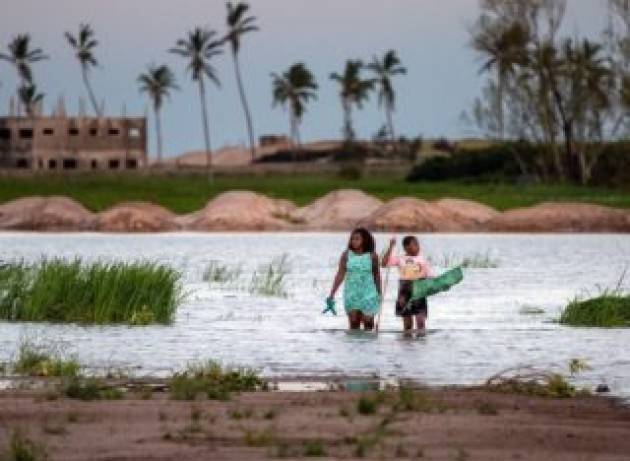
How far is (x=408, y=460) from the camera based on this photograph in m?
11.6

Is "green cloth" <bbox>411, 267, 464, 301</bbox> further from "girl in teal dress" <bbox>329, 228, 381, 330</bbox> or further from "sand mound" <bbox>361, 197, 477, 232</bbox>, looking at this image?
"sand mound" <bbox>361, 197, 477, 232</bbox>

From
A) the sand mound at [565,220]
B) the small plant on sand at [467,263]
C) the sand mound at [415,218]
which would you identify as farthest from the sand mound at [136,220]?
the small plant on sand at [467,263]

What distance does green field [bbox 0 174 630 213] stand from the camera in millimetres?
86219

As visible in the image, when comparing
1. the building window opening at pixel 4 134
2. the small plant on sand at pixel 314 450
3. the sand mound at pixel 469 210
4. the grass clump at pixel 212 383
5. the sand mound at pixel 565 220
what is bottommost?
the small plant on sand at pixel 314 450

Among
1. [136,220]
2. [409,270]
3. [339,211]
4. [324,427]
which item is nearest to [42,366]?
[324,427]

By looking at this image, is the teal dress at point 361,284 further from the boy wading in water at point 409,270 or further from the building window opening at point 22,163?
the building window opening at point 22,163

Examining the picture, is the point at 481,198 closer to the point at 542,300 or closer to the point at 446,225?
the point at 446,225

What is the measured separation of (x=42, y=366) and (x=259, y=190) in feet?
264

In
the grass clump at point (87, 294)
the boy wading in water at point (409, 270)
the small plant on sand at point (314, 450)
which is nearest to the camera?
the small plant on sand at point (314, 450)

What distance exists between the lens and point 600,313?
88.6ft

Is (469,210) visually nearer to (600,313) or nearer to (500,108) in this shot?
(500,108)

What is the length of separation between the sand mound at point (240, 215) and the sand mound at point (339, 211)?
78 cm

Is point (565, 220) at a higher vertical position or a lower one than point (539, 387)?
higher

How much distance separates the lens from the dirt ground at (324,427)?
1196 cm
